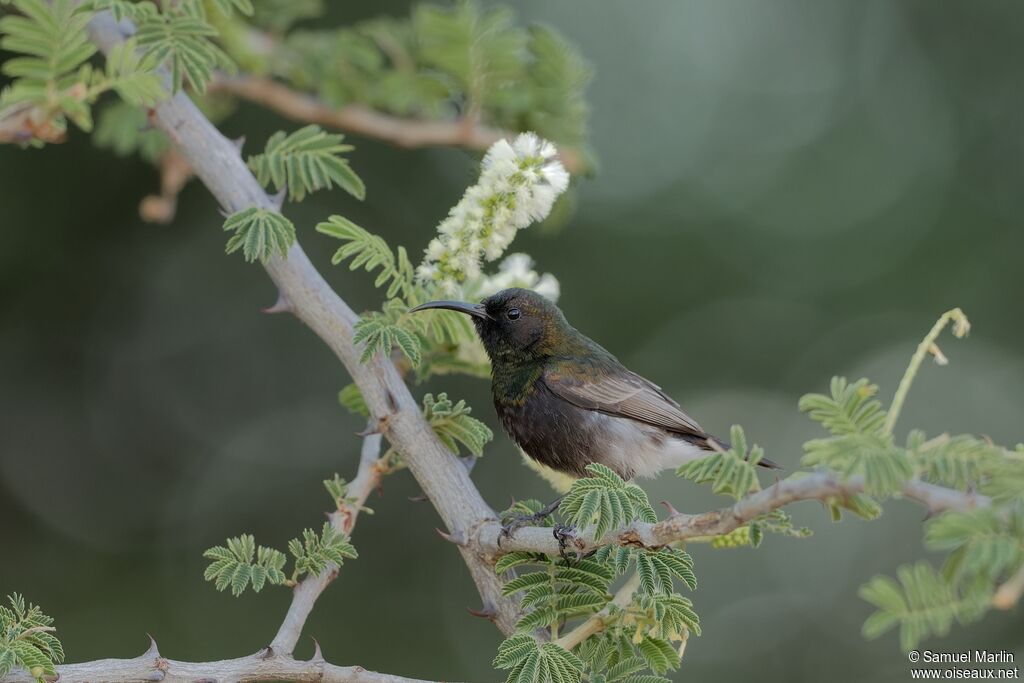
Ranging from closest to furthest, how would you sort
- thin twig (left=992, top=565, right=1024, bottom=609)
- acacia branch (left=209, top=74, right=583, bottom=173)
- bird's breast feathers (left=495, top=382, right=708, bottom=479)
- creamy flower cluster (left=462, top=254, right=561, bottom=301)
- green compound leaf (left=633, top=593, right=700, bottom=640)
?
1. thin twig (left=992, top=565, right=1024, bottom=609)
2. green compound leaf (left=633, top=593, right=700, bottom=640)
3. creamy flower cluster (left=462, top=254, right=561, bottom=301)
4. bird's breast feathers (left=495, top=382, right=708, bottom=479)
5. acacia branch (left=209, top=74, right=583, bottom=173)

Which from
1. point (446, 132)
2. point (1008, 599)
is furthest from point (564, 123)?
point (1008, 599)

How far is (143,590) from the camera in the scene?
7.30 m

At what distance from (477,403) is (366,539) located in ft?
4.25

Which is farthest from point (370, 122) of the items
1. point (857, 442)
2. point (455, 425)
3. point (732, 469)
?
point (857, 442)

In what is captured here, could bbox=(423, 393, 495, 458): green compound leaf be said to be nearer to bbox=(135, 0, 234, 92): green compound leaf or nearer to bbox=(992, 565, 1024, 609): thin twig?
bbox=(135, 0, 234, 92): green compound leaf

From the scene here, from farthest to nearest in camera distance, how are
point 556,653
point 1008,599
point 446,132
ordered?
point 446,132 → point 556,653 → point 1008,599

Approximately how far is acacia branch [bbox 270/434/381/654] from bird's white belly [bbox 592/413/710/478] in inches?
38.8

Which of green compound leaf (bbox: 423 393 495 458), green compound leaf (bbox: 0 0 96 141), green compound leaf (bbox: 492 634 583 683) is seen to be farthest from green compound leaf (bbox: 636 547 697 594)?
green compound leaf (bbox: 0 0 96 141)

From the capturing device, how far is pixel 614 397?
4027mm

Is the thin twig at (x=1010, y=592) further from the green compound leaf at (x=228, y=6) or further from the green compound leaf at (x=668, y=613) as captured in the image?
the green compound leaf at (x=228, y=6)

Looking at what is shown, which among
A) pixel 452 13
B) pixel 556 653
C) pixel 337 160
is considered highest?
pixel 452 13

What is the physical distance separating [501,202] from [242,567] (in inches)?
46.6

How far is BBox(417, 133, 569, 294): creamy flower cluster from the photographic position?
281 cm

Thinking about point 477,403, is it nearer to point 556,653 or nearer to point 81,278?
point 81,278
